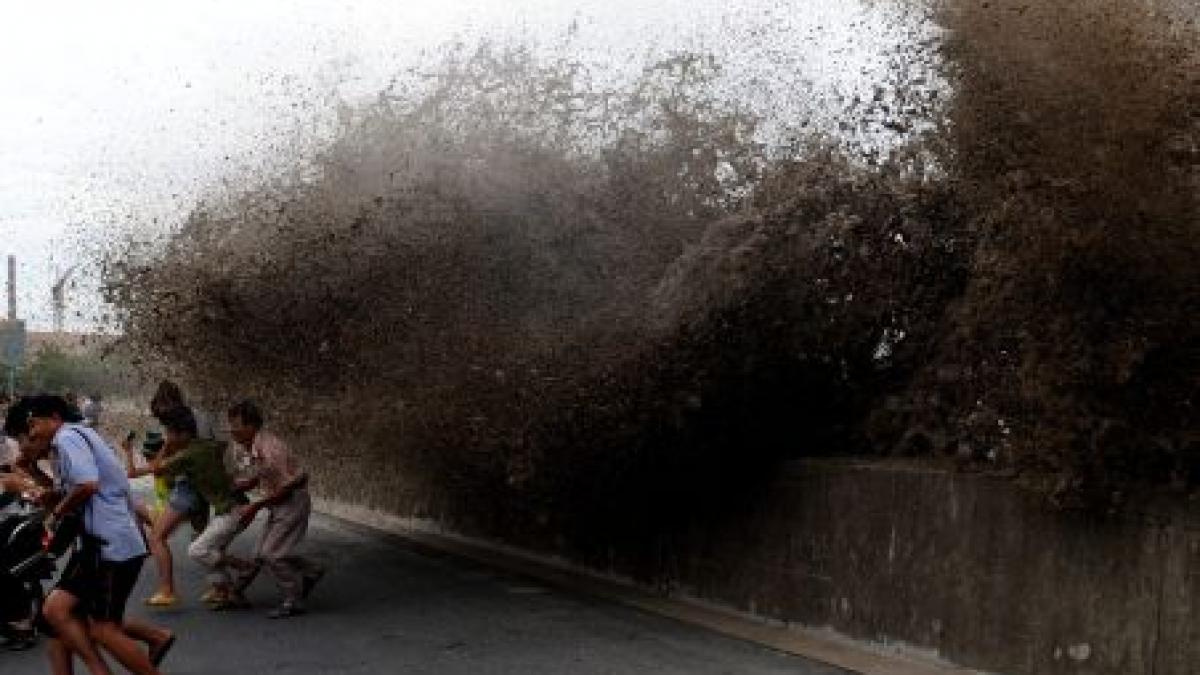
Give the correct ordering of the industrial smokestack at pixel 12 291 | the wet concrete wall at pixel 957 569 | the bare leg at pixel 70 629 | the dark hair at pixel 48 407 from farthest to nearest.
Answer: the industrial smokestack at pixel 12 291
the dark hair at pixel 48 407
the bare leg at pixel 70 629
the wet concrete wall at pixel 957 569

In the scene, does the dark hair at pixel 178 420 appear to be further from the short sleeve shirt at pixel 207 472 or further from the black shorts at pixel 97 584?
the black shorts at pixel 97 584

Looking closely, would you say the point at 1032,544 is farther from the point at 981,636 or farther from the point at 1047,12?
the point at 1047,12

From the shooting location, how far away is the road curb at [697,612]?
8.20 meters

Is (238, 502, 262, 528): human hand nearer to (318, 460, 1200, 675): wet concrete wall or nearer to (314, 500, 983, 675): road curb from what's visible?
(314, 500, 983, 675): road curb

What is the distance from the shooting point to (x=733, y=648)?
8867mm

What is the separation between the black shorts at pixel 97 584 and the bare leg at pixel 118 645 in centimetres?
4

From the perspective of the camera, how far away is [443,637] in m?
9.20

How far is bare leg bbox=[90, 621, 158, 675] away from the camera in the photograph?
7.03 meters

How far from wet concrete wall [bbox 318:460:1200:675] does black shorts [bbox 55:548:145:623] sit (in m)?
4.28

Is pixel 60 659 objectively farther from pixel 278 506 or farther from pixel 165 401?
pixel 165 401

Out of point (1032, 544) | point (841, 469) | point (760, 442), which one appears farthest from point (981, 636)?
point (760, 442)

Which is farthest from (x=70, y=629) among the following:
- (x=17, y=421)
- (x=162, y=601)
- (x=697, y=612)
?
(x=697, y=612)

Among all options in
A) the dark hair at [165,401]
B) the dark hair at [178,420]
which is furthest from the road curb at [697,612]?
the dark hair at [165,401]

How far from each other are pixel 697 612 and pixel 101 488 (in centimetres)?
451
